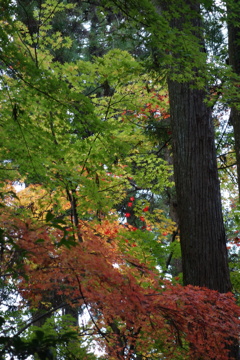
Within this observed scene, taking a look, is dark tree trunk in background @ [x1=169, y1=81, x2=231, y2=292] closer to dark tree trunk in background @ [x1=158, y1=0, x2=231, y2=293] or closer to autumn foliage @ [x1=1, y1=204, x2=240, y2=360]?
dark tree trunk in background @ [x1=158, y1=0, x2=231, y2=293]

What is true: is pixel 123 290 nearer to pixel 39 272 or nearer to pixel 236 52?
pixel 39 272

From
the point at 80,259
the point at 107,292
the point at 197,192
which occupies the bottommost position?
the point at 107,292

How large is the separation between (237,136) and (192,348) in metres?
3.54

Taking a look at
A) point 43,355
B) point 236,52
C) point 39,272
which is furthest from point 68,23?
point 43,355

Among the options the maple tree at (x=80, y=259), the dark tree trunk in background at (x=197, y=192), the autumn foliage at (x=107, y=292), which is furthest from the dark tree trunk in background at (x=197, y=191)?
the autumn foliage at (x=107, y=292)

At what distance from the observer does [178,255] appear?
250 inches

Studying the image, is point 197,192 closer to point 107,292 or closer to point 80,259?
point 107,292

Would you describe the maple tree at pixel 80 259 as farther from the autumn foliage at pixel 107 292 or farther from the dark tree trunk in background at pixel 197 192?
the dark tree trunk in background at pixel 197 192

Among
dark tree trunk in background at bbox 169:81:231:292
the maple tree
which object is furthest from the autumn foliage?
dark tree trunk in background at bbox 169:81:231:292

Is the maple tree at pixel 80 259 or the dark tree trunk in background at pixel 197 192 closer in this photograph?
the maple tree at pixel 80 259

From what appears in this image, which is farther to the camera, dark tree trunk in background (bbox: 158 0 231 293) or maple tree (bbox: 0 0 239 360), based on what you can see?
dark tree trunk in background (bbox: 158 0 231 293)

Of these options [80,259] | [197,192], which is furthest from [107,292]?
[197,192]

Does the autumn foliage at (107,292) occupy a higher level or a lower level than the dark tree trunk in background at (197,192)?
lower

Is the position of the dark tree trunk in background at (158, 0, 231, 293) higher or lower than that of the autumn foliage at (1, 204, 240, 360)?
higher
